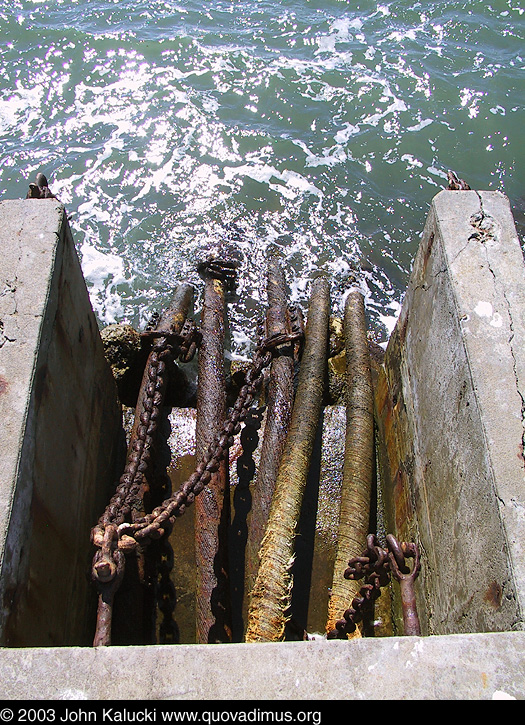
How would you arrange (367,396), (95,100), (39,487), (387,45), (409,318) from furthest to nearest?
1. (387,45)
2. (95,100)
3. (367,396)
4. (409,318)
5. (39,487)

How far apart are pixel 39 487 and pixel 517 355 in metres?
2.40

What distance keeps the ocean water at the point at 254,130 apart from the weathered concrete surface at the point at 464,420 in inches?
108

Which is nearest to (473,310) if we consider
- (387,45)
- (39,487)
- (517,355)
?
(517,355)

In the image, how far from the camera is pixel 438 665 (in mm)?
1893

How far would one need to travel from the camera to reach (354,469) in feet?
11.7

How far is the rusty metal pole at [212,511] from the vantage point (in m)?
3.04

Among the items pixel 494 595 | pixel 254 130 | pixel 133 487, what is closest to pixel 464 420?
pixel 494 595

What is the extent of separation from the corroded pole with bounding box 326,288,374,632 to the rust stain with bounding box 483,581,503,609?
911mm

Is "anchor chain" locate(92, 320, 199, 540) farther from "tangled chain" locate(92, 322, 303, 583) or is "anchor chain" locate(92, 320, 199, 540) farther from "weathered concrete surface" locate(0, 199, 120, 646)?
"weathered concrete surface" locate(0, 199, 120, 646)

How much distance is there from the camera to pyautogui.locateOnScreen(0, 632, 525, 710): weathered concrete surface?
1827 millimetres

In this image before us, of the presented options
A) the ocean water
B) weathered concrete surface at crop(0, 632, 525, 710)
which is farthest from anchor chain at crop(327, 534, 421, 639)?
the ocean water

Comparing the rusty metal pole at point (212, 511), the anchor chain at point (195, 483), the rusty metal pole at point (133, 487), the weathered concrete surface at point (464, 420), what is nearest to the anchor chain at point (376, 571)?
the weathered concrete surface at point (464, 420)

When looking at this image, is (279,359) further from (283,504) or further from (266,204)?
(266,204)
